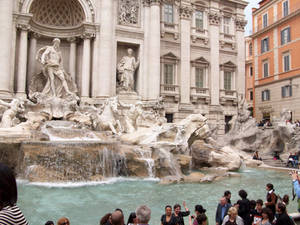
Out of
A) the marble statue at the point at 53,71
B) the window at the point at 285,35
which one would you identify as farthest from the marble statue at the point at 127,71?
the window at the point at 285,35

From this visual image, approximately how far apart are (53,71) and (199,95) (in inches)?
473

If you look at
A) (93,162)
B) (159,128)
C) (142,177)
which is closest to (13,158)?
(93,162)

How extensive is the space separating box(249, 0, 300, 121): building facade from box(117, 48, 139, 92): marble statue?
1449 centimetres

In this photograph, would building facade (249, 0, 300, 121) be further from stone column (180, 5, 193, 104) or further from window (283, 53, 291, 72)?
stone column (180, 5, 193, 104)

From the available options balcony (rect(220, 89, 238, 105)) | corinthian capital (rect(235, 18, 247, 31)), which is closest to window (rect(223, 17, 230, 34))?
corinthian capital (rect(235, 18, 247, 31))

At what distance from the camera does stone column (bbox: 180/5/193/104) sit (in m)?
23.3

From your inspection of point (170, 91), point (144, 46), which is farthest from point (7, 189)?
point (170, 91)

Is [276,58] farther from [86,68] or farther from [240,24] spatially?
[86,68]

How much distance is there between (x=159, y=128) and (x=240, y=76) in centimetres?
1502

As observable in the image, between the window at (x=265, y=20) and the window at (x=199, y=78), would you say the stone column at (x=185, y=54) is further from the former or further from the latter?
the window at (x=265, y=20)

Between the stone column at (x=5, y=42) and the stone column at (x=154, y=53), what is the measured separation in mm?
9027

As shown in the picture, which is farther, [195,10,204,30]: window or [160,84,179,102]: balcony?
[195,10,204,30]: window

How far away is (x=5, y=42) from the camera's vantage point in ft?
53.4

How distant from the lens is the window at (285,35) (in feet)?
85.6
